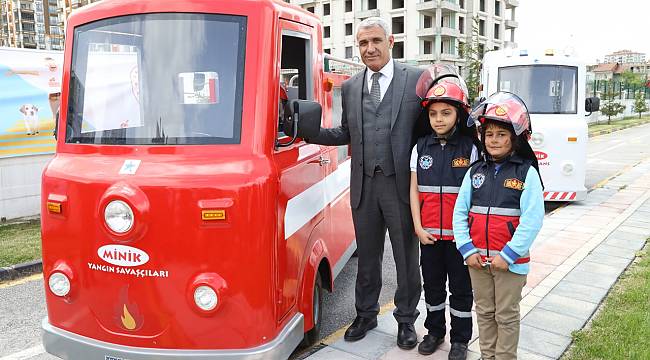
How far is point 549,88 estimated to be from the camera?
9500mm

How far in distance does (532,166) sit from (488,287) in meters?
0.78

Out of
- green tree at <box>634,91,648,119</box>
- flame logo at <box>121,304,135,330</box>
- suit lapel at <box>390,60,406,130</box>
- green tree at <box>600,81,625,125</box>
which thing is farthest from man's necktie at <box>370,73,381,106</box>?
green tree at <box>634,91,648,119</box>

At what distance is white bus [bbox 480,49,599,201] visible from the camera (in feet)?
30.2

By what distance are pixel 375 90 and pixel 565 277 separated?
3198 mm

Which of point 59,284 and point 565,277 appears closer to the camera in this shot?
point 59,284

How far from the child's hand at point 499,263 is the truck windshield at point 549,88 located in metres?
6.94

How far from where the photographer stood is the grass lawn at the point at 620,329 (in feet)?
12.5

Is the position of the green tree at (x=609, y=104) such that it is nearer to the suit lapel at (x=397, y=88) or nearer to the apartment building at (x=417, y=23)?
the apartment building at (x=417, y=23)

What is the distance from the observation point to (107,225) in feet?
9.63

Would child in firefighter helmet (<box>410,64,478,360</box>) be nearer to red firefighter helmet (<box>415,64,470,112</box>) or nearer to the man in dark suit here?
red firefighter helmet (<box>415,64,470,112</box>)

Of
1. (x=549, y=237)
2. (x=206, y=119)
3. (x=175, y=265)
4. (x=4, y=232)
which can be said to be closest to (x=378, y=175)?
(x=206, y=119)

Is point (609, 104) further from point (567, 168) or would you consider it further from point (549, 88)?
point (567, 168)

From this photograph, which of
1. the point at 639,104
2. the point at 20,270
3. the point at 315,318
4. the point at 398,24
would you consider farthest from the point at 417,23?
the point at 315,318

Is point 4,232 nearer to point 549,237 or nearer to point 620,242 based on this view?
point 549,237
